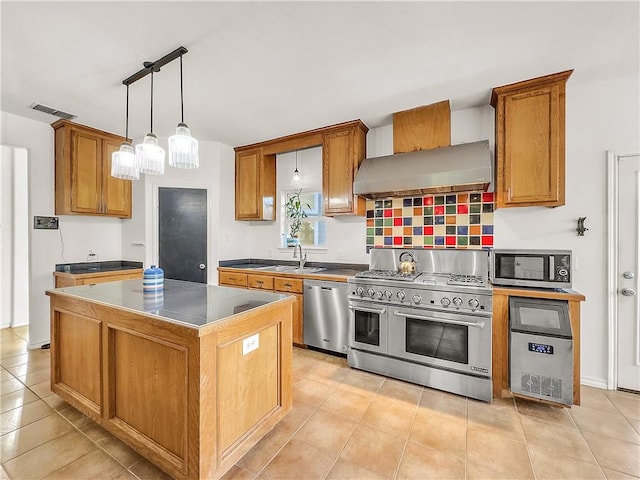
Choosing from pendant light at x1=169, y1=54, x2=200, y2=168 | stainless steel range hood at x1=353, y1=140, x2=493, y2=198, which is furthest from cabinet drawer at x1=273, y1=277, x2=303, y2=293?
pendant light at x1=169, y1=54, x2=200, y2=168

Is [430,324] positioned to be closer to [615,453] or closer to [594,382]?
[615,453]

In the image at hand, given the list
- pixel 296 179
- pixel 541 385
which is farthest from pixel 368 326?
pixel 296 179

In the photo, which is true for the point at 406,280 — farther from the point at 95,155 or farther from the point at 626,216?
the point at 95,155

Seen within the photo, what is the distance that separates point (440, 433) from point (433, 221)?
198cm

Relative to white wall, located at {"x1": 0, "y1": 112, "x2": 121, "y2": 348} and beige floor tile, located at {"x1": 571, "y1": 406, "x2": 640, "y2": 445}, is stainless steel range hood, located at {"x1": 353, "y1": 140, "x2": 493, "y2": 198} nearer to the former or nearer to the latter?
beige floor tile, located at {"x1": 571, "y1": 406, "x2": 640, "y2": 445}

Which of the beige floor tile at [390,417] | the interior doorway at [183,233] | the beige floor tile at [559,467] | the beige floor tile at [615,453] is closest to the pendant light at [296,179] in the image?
the interior doorway at [183,233]

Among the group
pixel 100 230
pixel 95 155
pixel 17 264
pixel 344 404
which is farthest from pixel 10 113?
pixel 344 404

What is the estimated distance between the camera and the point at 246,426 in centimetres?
168

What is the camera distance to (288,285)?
135 inches

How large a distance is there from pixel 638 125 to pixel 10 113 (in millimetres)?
6128

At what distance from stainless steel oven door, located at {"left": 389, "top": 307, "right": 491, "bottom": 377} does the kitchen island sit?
117cm

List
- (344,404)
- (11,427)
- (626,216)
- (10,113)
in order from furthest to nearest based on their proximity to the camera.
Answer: (10,113)
(626,216)
(344,404)
(11,427)

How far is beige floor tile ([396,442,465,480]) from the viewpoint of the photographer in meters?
1.61

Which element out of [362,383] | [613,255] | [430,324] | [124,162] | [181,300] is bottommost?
[362,383]
